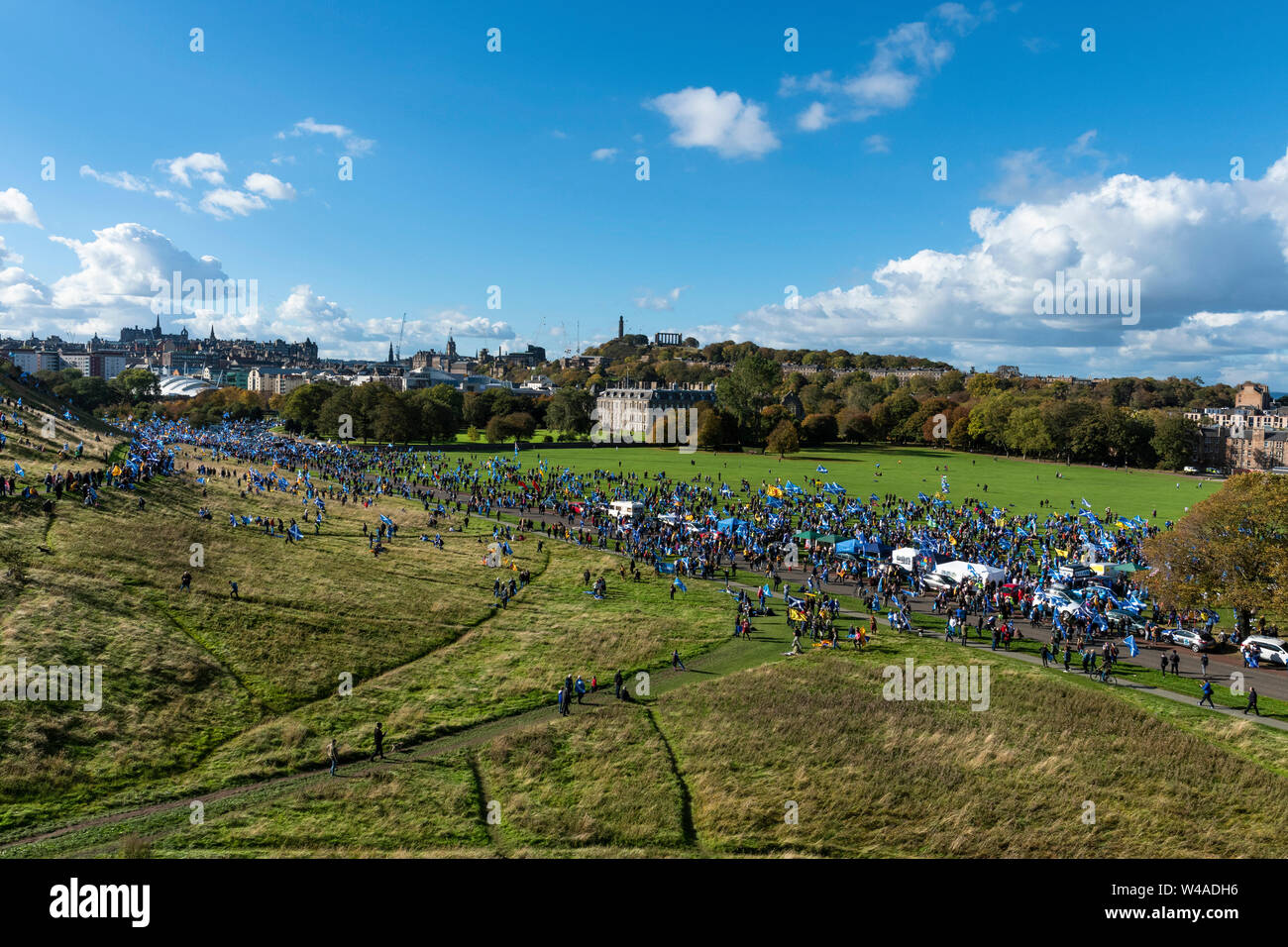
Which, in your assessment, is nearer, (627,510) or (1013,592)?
(1013,592)

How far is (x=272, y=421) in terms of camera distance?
13300 cm

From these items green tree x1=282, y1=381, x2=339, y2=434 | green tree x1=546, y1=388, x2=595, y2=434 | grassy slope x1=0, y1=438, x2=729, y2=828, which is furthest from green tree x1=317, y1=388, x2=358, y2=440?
grassy slope x1=0, y1=438, x2=729, y2=828

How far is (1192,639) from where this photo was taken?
2714cm

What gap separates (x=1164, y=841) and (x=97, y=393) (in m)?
162

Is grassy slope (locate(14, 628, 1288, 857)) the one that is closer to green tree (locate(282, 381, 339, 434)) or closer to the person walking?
the person walking

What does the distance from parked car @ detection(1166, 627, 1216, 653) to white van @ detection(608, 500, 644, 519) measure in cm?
2800

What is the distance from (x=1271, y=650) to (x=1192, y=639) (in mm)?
2176

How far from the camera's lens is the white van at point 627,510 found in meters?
48.1

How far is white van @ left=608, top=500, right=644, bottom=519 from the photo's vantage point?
48.1 meters

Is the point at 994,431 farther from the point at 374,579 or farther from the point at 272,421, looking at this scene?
the point at 272,421

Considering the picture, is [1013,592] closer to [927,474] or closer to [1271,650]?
[1271,650]

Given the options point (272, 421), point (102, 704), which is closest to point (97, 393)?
point (272, 421)

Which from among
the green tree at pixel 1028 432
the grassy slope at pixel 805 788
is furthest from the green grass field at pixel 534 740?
the green tree at pixel 1028 432

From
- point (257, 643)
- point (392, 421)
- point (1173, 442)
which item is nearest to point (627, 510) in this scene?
point (257, 643)
